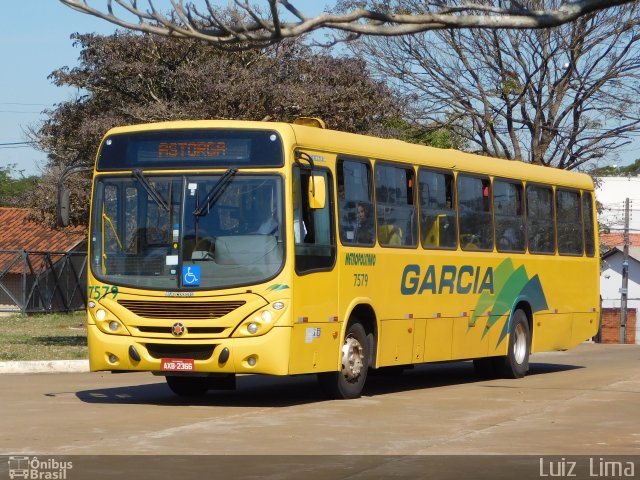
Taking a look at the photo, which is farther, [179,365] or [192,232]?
[192,232]

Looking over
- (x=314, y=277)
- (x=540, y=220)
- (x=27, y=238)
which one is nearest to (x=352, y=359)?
(x=314, y=277)

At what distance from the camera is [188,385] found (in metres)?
16.3

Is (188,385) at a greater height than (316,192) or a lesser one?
lesser

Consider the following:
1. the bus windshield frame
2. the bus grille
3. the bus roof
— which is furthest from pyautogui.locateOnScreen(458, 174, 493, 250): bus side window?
the bus grille

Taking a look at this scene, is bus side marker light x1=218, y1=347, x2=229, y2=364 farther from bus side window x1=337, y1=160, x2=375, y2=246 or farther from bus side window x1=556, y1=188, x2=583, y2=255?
bus side window x1=556, y1=188, x2=583, y2=255

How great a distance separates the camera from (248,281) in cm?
1431

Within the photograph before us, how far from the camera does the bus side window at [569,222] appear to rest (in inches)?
866

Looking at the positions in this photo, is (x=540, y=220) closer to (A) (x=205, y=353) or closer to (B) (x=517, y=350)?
(B) (x=517, y=350)

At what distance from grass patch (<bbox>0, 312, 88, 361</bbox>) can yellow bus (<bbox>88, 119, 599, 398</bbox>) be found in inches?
308

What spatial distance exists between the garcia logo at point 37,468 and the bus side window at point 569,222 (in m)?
13.6

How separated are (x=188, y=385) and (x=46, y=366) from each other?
19.3 ft

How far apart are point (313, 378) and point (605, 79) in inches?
747

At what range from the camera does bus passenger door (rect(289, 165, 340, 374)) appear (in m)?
14.6

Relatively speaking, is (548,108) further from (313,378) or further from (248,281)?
(248,281)
